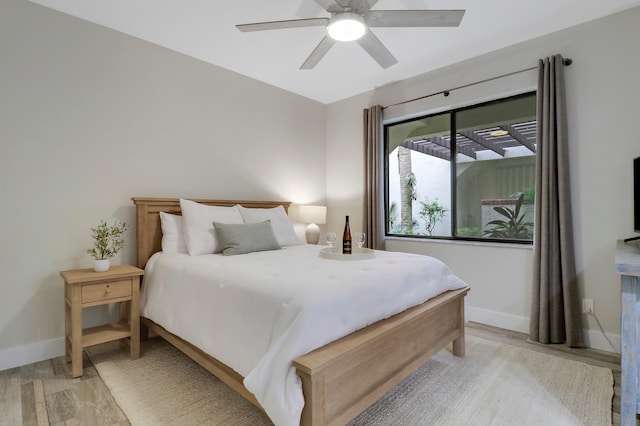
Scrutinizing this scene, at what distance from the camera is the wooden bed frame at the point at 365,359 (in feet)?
4.46

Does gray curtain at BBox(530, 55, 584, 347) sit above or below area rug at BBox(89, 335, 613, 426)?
above

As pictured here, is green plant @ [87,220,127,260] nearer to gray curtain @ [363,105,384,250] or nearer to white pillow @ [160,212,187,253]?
white pillow @ [160,212,187,253]

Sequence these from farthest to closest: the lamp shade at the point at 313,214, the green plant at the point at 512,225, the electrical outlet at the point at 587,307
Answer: the lamp shade at the point at 313,214, the green plant at the point at 512,225, the electrical outlet at the point at 587,307

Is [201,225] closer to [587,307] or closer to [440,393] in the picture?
[440,393]

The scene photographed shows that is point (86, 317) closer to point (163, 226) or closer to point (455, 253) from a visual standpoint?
point (163, 226)

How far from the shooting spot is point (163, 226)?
9.41 ft

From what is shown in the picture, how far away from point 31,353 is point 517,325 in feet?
13.2

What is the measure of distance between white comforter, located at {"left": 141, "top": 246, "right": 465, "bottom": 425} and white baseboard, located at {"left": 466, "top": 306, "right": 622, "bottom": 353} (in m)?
1.09

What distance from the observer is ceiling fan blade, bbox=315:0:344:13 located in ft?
6.50

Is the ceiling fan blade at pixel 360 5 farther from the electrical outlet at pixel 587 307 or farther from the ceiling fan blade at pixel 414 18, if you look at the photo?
the electrical outlet at pixel 587 307

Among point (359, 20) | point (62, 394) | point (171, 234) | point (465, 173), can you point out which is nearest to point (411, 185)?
point (465, 173)

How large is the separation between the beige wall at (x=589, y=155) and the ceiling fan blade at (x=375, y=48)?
1.24 metres

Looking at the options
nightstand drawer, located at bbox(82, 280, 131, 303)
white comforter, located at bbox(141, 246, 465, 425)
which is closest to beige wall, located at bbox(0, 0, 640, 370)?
nightstand drawer, located at bbox(82, 280, 131, 303)

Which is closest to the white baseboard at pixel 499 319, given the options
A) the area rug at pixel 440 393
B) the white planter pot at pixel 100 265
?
the area rug at pixel 440 393
